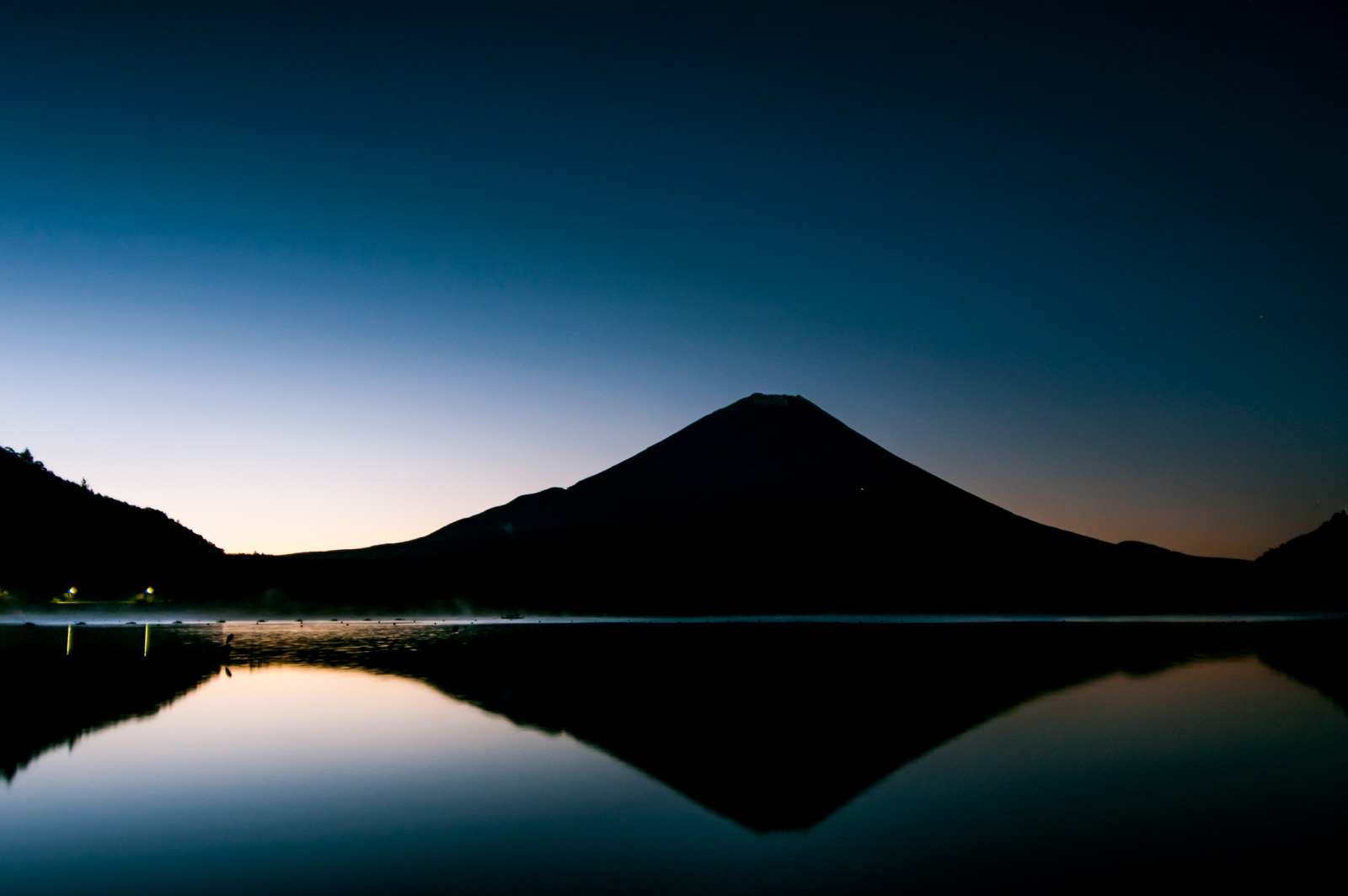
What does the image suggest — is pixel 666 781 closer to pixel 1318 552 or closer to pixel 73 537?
pixel 73 537

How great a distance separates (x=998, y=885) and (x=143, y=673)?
30.9m

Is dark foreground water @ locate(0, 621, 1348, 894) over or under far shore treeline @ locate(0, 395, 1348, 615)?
under

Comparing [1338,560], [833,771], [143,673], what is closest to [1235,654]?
[833,771]

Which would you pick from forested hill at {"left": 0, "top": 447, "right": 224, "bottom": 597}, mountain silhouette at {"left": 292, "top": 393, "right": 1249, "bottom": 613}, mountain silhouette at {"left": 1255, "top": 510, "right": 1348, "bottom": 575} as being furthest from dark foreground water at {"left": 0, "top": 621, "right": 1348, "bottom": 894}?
mountain silhouette at {"left": 1255, "top": 510, "right": 1348, "bottom": 575}

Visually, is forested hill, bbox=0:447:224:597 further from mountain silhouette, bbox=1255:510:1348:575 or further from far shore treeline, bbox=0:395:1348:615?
mountain silhouette, bbox=1255:510:1348:575

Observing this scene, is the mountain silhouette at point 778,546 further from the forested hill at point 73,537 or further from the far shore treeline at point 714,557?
the forested hill at point 73,537

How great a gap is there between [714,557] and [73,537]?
8811 centimetres

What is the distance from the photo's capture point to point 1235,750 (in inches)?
703

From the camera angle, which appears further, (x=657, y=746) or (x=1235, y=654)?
(x=1235, y=654)

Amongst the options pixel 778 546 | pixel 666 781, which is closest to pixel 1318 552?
pixel 778 546

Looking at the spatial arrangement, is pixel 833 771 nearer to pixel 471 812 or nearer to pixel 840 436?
pixel 471 812

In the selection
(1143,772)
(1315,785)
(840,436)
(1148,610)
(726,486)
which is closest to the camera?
(1315,785)

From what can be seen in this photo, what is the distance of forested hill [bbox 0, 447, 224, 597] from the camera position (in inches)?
4734

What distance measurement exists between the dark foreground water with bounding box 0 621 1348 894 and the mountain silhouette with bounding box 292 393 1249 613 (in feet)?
302
